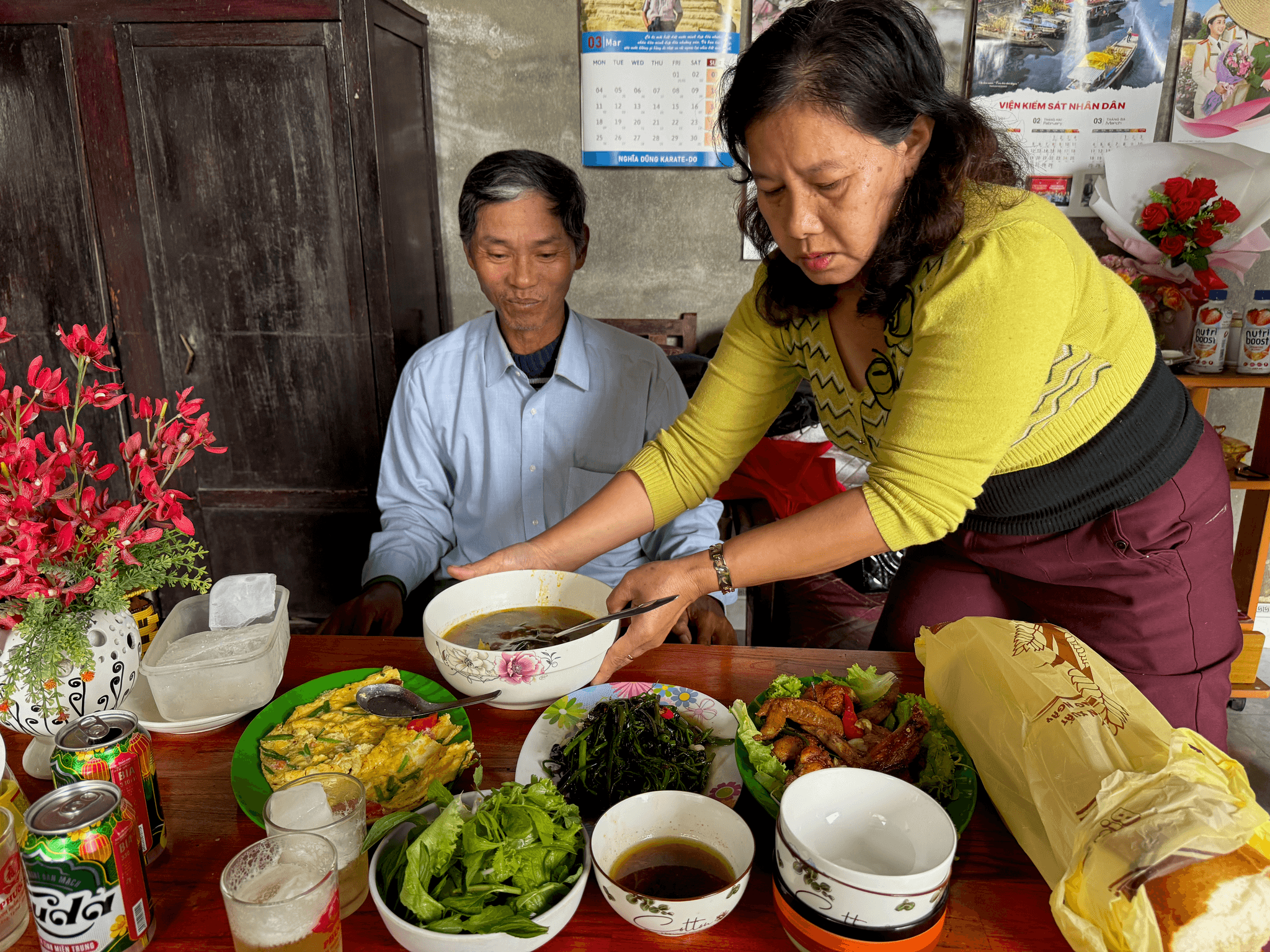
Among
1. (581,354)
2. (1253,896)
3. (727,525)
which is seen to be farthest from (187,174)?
(1253,896)

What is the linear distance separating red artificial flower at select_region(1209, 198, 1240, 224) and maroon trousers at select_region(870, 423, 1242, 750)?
1.49m

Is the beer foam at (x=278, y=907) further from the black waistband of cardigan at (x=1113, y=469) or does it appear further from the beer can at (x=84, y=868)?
the black waistband of cardigan at (x=1113, y=469)

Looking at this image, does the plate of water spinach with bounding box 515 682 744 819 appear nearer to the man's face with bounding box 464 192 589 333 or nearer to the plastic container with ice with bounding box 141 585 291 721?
the plastic container with ice with bounding box 141 585 291 721

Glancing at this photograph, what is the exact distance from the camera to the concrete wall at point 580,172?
8.93 feet

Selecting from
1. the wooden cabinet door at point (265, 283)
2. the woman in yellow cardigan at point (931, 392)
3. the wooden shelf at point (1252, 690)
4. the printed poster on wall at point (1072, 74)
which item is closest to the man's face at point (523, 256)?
the woman in yellow cardigan at point (931, 392)

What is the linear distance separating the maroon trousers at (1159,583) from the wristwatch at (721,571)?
23.8 inches

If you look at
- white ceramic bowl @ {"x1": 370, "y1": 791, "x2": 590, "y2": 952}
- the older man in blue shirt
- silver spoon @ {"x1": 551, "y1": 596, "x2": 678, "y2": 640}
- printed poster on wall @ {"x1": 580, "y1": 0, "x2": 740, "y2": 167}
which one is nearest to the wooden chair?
printed poster on wall @ {"x1": 580, "y1": 0, "x2": 740, "y2": 167}

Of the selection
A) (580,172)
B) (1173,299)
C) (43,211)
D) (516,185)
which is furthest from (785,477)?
(43,211)

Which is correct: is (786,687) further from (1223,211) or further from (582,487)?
(1223,211)

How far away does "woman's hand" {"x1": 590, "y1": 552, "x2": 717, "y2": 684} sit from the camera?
46.8 inches

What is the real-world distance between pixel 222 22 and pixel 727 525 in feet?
6.64

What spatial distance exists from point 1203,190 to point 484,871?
291 cm

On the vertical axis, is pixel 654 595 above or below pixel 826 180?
below

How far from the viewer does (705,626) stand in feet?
5.16
